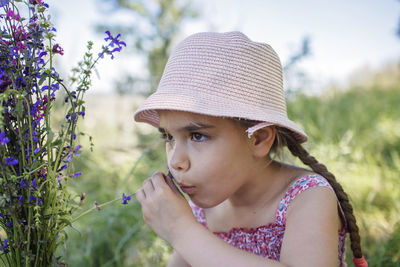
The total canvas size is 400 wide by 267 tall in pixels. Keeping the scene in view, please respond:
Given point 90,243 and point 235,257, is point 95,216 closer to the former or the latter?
point 90,243

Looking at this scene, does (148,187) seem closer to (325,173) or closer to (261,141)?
(261,141)

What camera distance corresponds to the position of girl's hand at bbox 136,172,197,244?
147cm

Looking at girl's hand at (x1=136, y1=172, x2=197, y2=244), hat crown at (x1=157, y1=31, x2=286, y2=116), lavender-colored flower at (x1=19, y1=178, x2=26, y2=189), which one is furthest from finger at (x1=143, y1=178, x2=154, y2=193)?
lavender-colored flower at (x1=19, y1=178, x2=26, y2=189)

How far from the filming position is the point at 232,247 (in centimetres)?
138

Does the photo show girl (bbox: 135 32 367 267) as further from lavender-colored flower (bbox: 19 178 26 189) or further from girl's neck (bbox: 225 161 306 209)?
lavender-colored flower (bbox: 19 178 26 189)

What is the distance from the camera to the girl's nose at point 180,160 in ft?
4.88

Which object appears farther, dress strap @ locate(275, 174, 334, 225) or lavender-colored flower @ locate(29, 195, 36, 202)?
dress strap @ locate(275, 174, 334, 225)

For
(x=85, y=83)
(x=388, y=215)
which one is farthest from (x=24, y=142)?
(x=388, y=215)

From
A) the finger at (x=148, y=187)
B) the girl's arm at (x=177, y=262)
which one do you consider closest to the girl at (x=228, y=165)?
the finger at (x=148, y=187)

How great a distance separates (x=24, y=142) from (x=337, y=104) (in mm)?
4287

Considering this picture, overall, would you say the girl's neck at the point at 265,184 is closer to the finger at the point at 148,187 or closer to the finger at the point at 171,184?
the finger at the point at 171,184

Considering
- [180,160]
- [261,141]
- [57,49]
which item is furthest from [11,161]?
[261,141]

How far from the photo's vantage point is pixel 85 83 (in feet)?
3.42

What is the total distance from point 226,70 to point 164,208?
0.61 meters
